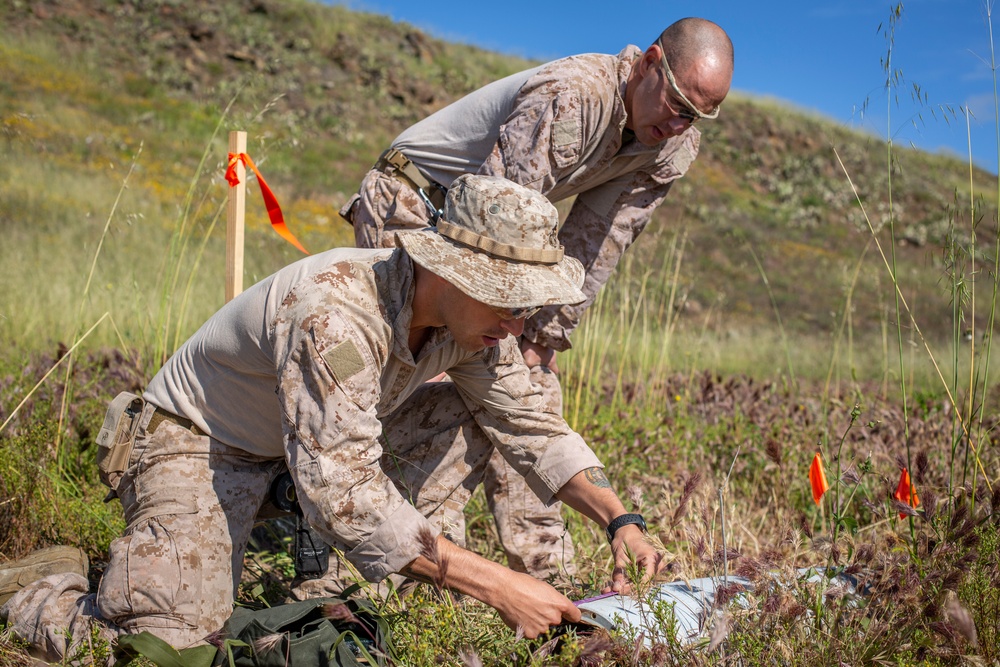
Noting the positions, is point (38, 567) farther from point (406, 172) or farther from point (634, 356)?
point (634, 356)

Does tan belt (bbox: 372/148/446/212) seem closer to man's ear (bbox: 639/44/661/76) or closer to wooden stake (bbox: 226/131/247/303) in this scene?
wooden stake (bbox: 226/131/247/303)

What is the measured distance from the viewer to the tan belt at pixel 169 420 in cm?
236

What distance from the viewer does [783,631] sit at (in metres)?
1.67

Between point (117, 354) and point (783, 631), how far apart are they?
11.3 feet

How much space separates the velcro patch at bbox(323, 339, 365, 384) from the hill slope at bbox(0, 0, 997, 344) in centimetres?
874

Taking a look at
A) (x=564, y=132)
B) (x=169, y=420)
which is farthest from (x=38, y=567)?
(x=564, y=132)

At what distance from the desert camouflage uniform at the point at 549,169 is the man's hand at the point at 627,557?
2.08 feet

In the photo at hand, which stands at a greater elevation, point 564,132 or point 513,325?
point 564,132

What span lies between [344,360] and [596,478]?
0.83m

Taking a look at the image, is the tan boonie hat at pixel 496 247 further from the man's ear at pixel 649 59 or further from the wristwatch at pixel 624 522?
the man's ear at pixel 649 59

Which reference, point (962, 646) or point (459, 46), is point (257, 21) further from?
point (962, 646)

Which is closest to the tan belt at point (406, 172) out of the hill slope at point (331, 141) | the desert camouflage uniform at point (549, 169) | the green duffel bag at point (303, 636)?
the desert camouflage uniform at point (549, 169)

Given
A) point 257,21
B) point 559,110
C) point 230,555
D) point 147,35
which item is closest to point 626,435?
point 559,110

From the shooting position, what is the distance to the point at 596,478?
7.62ft
